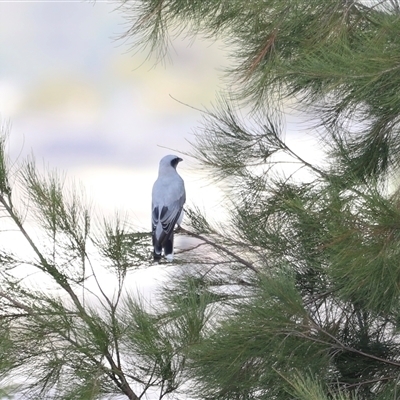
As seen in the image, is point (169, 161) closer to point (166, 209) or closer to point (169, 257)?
point (166, 209)

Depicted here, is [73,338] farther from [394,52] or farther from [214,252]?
[394,52]

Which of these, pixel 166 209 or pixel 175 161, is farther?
pixel 175 161

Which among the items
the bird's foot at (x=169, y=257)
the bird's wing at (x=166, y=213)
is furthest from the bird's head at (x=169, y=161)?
the bird's foot at (x=169, y=257)

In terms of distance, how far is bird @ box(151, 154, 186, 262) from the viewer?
208 centimetres

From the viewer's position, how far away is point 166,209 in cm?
214

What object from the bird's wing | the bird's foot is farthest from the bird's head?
the bird's foot

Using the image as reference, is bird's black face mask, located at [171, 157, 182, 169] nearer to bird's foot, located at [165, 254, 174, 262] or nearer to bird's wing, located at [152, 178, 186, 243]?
bird's wing, located at [152, 178, 186, 243]

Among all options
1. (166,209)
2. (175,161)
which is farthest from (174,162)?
(166,209)

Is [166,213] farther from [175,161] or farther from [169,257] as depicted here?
[175,161]

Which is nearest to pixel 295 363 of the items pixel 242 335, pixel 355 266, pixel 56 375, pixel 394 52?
pixel 242 335

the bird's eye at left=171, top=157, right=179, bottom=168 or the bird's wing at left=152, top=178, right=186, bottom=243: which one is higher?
the bird's eye at left=171, top=157, right=179, bottom=168

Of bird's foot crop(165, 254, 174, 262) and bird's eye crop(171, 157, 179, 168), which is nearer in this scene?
bird's foot crop(165, 254, 174, 262)

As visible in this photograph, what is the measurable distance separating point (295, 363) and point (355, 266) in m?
0.39

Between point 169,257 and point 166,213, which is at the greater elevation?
point 166,213
